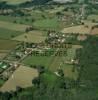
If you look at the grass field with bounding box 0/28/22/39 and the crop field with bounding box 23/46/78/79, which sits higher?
the grass field with bounding box 0/28/22/39

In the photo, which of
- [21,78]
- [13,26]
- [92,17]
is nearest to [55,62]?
[21,78]

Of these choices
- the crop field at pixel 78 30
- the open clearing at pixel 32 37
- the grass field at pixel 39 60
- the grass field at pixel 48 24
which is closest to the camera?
the grass field at pixel 39 60

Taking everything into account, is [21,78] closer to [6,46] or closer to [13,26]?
[6,46]

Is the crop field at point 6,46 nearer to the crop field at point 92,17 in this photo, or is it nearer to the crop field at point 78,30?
the crop field at point 78,30

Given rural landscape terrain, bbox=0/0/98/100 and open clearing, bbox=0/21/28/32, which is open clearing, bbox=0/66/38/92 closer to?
rural landscape terrain, bbox=0/0/98/100

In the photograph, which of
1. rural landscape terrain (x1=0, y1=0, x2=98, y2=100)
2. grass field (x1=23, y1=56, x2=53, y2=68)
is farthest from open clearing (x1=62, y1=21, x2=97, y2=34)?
grass field (x1=23, y1=56, x2=53, y2=68)

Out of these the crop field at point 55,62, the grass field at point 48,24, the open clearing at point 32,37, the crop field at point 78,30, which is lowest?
the crop field at point 55,62

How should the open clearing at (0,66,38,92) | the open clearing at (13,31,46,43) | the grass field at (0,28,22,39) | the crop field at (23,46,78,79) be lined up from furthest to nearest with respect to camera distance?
the grass field at (0,28,22,39), the open clearing at (13,31,46,43), the crop field at (23,46,78,79), the open clearing at (0,66,38,92)

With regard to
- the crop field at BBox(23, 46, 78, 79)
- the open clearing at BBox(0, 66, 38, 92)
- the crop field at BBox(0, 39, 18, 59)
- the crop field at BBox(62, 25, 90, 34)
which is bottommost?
the open clearing at BBox(0, 66, 38, 92)

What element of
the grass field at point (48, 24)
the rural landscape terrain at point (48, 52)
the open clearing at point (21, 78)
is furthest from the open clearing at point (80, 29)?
the open clearing at point (21, 78)
